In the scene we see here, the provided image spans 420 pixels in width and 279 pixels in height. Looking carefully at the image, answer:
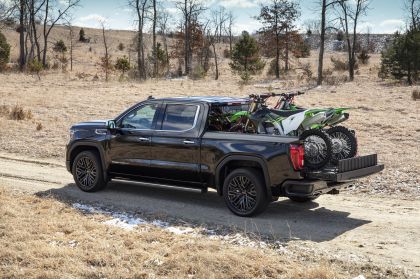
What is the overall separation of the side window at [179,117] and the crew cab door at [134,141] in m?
0.24

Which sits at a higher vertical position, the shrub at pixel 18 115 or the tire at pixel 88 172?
the shrub at pixel 18 115

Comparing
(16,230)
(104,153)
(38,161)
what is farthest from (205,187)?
(38,161)

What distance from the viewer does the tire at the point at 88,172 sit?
9883mm

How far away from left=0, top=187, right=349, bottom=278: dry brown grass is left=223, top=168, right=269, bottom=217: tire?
131 centimetres

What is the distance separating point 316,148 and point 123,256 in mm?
3153

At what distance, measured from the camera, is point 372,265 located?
5996 mm

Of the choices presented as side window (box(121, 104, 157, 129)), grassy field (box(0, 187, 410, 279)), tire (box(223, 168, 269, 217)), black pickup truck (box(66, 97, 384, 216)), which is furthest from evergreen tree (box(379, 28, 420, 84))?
grassy field (box(0, 187, 410, 279))

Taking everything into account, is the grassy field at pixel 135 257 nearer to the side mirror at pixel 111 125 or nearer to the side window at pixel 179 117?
the side window at pixel 179 117

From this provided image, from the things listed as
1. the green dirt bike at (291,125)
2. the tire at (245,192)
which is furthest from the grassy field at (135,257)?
the green dirt bike at (291,125)

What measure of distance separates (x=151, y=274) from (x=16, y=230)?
2.31m

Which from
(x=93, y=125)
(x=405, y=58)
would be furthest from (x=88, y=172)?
(x=405, y=58)

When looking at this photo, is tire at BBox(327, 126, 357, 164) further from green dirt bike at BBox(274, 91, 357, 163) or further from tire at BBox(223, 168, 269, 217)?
tire at BBox(223, 168, 269, 217)

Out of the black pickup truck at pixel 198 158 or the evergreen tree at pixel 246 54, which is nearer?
the black pickup truck at pixel 198 158

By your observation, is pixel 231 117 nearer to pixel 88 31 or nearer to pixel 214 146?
pixel 214 146
